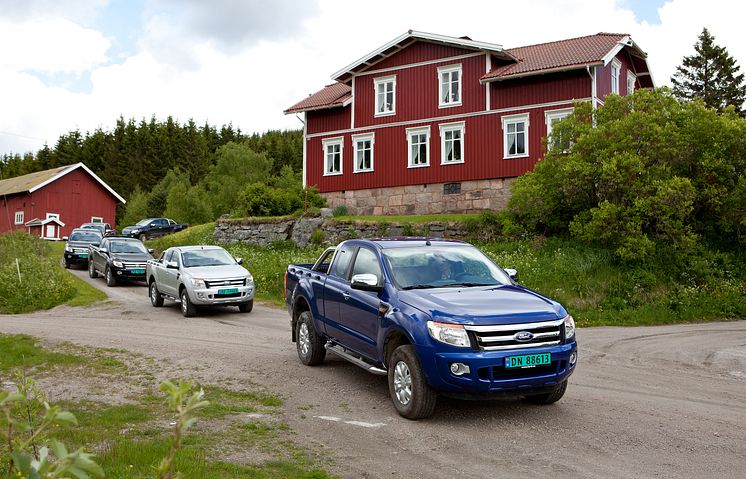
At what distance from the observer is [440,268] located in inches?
308

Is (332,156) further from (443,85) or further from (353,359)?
(353,359)

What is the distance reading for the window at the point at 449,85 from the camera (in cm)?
3089

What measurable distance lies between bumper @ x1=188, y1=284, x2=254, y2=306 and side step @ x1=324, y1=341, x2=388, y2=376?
7460 mm

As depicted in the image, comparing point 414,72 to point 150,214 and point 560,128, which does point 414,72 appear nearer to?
point 560,128

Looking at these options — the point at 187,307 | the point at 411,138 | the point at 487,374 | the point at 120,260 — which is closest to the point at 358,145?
the point at 411,138

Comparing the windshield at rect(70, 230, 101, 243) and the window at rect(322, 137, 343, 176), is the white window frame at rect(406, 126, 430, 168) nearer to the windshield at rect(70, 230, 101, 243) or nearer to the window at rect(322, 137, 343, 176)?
the window at rect(322, 137, 343, 176)

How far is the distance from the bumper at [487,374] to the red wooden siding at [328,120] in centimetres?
2867

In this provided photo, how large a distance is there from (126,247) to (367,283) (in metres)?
20.5

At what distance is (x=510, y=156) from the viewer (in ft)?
96.5

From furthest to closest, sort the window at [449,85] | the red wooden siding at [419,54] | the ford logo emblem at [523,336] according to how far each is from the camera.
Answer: the red wooden siding at [419,54], the window at [449,85], the ford logo emblem at [523,336]

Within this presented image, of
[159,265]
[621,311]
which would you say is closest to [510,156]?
[621,311]

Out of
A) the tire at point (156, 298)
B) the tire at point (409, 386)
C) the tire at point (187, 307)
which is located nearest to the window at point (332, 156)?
the tire at point (156, 298)

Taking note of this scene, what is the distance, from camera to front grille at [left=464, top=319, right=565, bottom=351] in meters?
6.20

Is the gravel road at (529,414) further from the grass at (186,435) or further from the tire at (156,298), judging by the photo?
the tire at (156,298)
